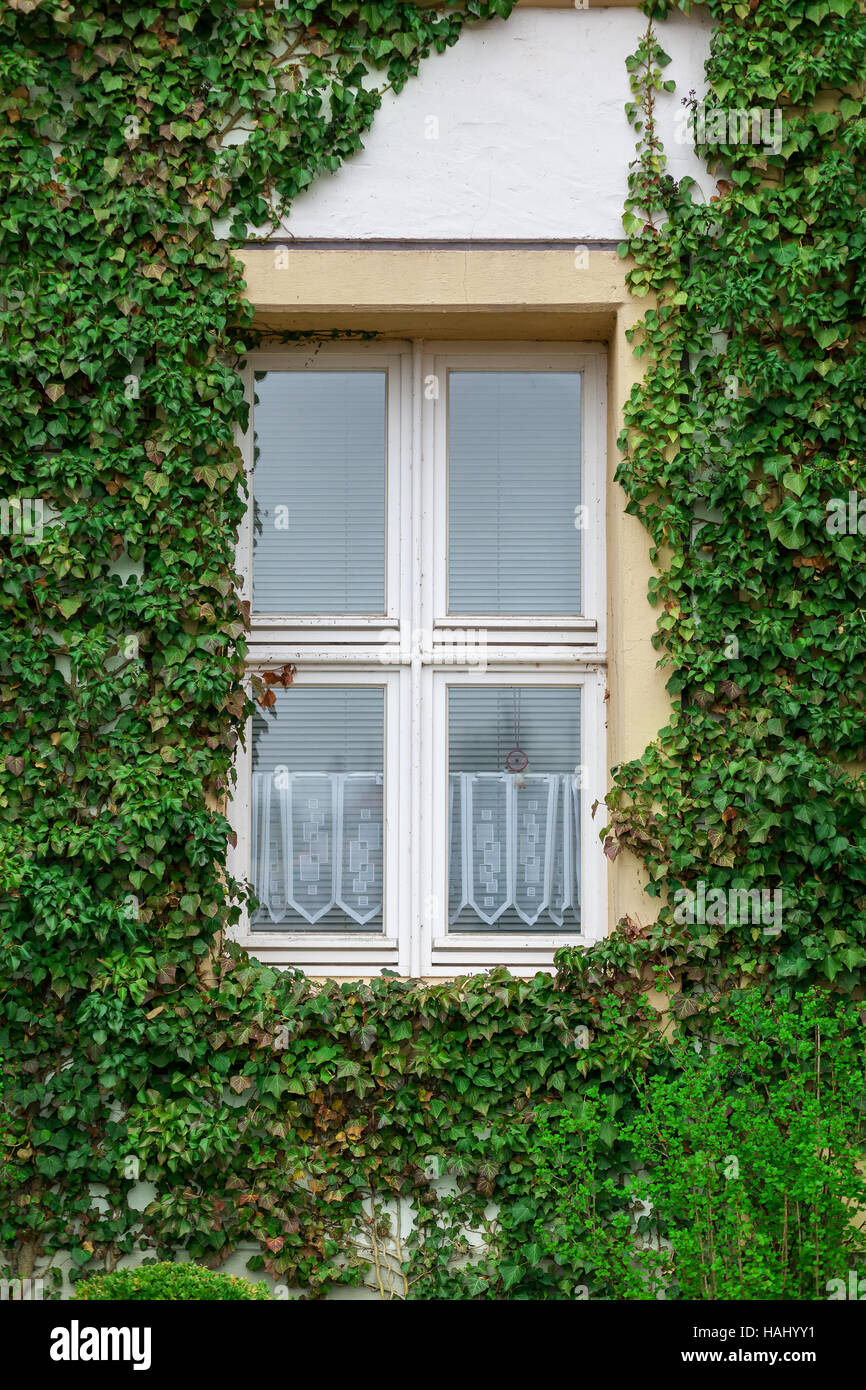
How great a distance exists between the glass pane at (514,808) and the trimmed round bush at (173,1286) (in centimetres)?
143

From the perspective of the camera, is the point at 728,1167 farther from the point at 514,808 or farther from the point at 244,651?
the point at 244,651

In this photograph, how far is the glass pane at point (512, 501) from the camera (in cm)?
469

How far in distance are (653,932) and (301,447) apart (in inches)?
87.1

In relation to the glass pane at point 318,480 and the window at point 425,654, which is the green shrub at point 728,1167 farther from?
the glass pane at point 318,480

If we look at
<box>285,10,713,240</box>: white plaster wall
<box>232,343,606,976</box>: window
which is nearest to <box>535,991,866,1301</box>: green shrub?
<box>232,343,606,976</box>: window

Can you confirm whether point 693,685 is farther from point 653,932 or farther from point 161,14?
point 161,14

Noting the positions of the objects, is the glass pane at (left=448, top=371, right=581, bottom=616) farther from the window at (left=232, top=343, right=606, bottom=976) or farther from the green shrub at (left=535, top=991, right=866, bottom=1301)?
the green shrub at (left=535, top=991, right=866, bottom=1301)

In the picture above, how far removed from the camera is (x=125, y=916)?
426 centimetres

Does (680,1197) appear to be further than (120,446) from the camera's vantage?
No

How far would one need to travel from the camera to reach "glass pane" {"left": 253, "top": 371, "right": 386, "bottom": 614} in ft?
15.5

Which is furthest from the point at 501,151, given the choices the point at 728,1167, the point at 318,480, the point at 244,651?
the point at 728,1167

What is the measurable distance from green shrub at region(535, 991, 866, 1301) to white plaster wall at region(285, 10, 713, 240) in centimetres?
A: 289

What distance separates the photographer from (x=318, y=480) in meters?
4.73

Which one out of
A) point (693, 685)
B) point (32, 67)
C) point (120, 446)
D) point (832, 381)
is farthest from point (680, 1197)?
point (32, 67)
